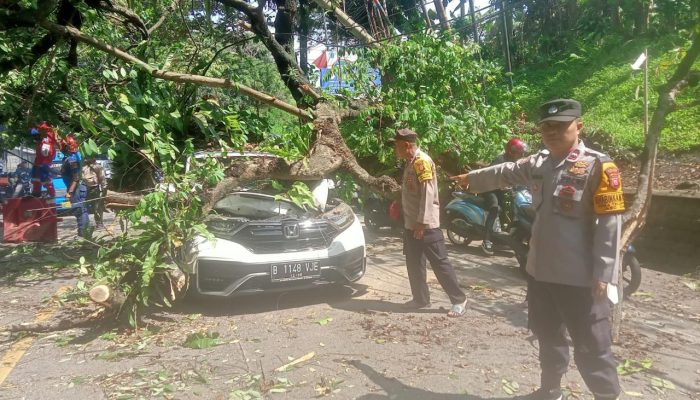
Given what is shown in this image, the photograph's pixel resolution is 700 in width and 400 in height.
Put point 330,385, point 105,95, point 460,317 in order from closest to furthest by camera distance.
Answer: point 330,385 < point 460,317 < point 105,95

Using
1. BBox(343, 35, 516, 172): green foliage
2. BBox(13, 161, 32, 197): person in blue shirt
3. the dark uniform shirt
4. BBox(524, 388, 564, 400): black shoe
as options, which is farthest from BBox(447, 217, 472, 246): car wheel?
BBox(13, 161, 32, 197): person in blue shirt

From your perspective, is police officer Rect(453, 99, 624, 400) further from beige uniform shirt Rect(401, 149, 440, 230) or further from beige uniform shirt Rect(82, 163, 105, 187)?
beige uniform shirt Rect(82, 163, 105, 187)

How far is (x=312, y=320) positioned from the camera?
529 cm

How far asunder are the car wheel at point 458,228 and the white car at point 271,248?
3089 millimetres

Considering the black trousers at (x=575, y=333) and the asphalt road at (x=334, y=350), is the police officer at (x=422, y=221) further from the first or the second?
the black trousers at (x=575, y=333)

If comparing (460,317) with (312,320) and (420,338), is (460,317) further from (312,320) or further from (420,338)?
(312,320)

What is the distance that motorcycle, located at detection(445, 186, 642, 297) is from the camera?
646 cm

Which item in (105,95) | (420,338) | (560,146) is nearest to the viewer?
(560,146)

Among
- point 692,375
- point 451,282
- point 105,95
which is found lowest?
point 692,375

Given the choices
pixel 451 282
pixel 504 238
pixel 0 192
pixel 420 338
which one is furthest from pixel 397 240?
pixel 0 192

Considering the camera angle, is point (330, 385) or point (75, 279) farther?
point (75, 279)

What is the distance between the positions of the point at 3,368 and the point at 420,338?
3.29m

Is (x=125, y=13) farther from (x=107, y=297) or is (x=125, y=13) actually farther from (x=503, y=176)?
(x=503, y=176)

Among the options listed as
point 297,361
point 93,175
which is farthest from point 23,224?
point 297,361
